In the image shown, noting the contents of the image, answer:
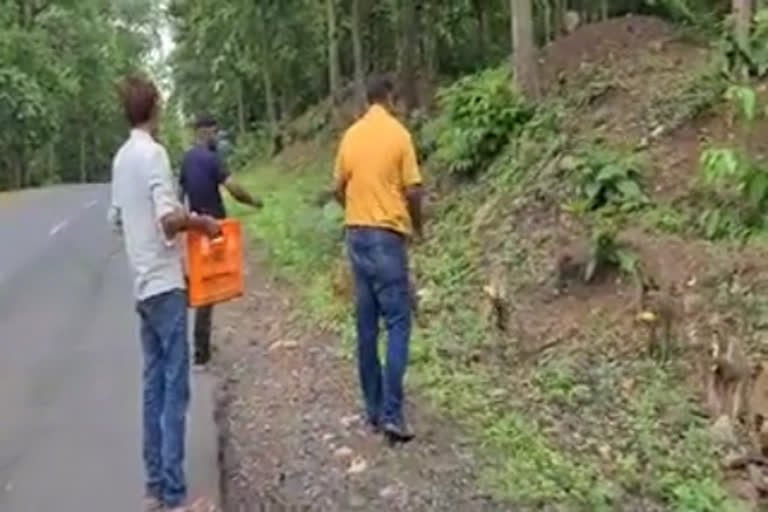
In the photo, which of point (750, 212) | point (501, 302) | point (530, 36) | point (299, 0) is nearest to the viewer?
point (501, 302)

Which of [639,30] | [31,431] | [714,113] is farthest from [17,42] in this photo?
[31,431]

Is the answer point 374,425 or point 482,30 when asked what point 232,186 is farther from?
point 482,30

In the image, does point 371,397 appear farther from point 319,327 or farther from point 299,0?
point 299,0

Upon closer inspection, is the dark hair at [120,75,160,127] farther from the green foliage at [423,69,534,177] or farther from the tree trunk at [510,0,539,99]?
the tree trunk at [510,0,539,99]

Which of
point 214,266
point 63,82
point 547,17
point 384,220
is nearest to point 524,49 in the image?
point 384,220

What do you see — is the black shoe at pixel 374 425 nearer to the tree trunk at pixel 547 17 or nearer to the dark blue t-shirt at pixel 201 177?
the dark blue t-shirt at pixel 201 177

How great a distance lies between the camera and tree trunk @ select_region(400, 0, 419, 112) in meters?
22.6

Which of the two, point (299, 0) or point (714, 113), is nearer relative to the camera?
point (714, 113)

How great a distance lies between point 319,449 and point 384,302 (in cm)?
94

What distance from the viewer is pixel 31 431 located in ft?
28.8

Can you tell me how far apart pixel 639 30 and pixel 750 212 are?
8.52 meters

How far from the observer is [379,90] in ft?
25.9

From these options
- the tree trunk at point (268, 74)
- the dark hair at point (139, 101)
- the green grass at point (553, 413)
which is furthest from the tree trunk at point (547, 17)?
the dark hair at point (139, 101)

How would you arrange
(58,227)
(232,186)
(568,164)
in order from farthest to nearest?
1. (58,227)
2. (568,164)
3. (232,186)
